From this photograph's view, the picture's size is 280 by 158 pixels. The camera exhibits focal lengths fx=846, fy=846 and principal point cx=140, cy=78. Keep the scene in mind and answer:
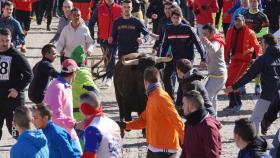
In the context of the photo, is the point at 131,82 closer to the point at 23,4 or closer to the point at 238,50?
the point at 238,50

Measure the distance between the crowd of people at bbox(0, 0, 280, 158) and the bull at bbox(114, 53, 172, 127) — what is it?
0.16 meters

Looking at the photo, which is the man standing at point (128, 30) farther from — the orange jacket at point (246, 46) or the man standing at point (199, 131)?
the man standing at point (199, 131)

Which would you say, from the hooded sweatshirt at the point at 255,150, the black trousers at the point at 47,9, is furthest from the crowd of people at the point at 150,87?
the black trousers at the point at 47,9

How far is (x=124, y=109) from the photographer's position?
13.7m

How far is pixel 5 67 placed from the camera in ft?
39.5

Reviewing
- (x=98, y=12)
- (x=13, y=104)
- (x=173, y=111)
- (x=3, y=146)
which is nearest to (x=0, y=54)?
(x=13, y=104)

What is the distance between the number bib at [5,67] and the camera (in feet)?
39.3

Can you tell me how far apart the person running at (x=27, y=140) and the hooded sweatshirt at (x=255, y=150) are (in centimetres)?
201

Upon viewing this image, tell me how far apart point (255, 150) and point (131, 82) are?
585 cm

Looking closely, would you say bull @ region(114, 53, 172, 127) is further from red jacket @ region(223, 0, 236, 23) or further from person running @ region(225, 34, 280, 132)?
red jacket @ region(223, 0, 236, 23)

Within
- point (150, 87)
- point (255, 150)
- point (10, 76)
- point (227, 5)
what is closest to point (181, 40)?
point (10, 76)

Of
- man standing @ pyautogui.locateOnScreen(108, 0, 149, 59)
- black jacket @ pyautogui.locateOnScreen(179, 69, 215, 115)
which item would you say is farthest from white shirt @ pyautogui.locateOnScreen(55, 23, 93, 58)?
black jacket @ pyautogui.locateOnScreen(179, 69, 215, 115)

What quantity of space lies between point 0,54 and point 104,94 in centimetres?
536

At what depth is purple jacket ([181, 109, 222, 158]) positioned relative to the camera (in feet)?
27.9
